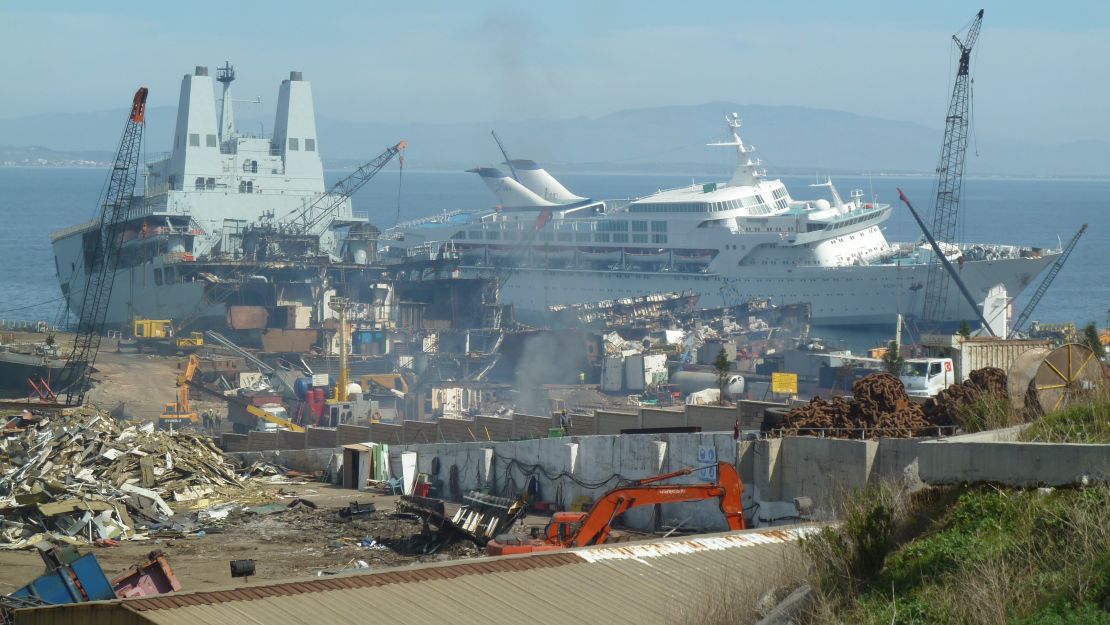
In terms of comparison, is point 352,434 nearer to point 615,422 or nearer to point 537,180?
point 615,422

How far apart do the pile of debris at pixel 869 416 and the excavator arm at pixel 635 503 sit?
149cm

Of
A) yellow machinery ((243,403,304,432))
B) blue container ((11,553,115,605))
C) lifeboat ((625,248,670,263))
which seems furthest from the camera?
lifeboat ((625,248,670,263))

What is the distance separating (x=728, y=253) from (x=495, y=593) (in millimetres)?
65513

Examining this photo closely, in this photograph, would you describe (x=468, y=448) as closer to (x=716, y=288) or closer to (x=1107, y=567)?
(x=1107, y=567)

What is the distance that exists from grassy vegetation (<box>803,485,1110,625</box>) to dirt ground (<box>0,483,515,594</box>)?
681 centimetres

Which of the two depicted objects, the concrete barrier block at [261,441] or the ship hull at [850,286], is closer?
the concrete barrier block at [261,441]

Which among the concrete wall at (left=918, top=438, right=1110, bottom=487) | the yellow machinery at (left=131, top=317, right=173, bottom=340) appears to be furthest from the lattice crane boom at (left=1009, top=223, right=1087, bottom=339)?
the concrete wall at (left=918, top=438, right=1110, bottom=487)

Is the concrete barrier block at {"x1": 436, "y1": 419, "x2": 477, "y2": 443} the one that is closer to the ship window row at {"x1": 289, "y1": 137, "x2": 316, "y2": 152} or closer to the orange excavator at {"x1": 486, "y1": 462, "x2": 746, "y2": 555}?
the orange excavator at {"x1": 486, "y1": 462, "x2": 746, "y2": 555}

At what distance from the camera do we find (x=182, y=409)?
145 feet

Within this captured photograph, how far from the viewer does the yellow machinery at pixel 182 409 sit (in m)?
41.5

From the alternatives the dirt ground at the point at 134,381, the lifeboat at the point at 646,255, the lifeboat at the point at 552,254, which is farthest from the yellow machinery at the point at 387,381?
the lifeboat at the point at 552,254

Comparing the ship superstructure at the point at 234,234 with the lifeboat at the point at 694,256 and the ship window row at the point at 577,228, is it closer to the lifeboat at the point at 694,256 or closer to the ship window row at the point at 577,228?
the ship window row at the point at 577,228

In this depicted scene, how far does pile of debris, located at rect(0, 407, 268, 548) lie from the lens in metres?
18.1

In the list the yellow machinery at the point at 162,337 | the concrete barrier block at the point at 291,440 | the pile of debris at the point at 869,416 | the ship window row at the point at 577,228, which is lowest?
the concrete barrier block at the point at 291,440
